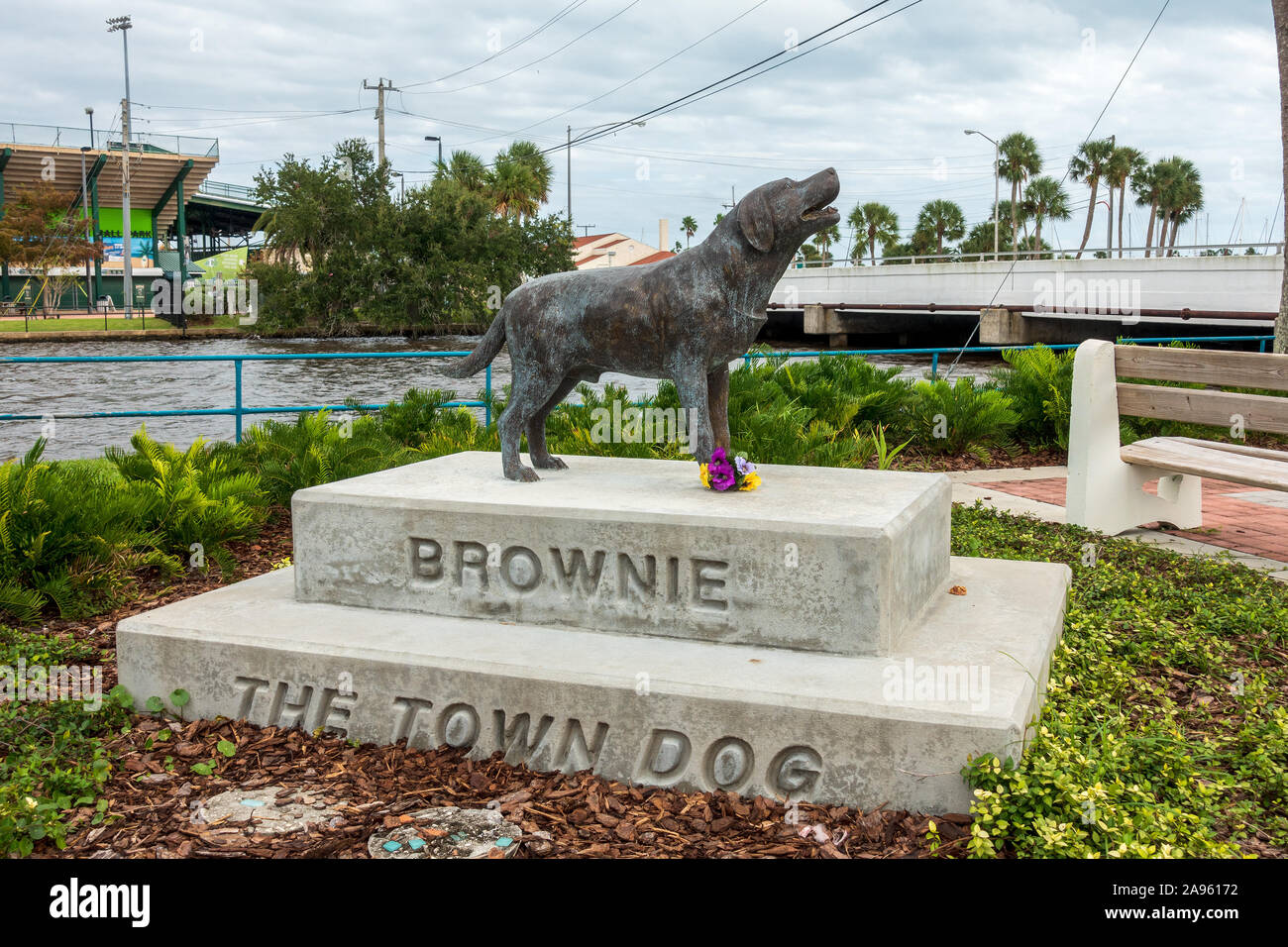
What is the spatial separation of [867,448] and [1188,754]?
5.49 metres

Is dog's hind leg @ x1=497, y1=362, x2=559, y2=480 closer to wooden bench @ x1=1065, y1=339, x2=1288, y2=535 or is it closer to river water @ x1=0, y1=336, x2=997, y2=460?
wooden bench @ x1=1065, y1=339, x2=1288, y2=535

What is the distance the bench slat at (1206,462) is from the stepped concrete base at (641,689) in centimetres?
197

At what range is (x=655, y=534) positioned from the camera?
4.07 m

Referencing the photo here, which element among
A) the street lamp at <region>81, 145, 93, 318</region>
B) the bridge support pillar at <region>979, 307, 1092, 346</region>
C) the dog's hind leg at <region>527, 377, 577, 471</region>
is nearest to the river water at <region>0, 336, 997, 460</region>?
the bridge support pillar at <region>979, 307, 1092, 346</region>

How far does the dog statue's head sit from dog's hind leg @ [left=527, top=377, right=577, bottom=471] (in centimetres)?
123

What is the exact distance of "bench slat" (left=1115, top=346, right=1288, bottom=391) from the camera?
6.25 meters

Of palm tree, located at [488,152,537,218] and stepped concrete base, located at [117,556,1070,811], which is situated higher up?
palm tree, located at [488,152,537,218]

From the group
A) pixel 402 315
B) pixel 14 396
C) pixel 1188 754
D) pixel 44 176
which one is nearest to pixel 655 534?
pixel 1188 754

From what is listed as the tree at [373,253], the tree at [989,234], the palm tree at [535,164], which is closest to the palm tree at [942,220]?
the tree at [989,234]

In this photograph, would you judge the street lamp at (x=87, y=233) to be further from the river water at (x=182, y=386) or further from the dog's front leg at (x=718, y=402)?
the dog's front leg at (x=718, y=402)

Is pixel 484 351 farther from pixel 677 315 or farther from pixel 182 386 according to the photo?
pixel 182 386

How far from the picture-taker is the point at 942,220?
223 ft

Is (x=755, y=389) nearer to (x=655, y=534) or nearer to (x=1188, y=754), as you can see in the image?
(x=655, y=534)

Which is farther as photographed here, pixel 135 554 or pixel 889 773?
pixel 135 554
